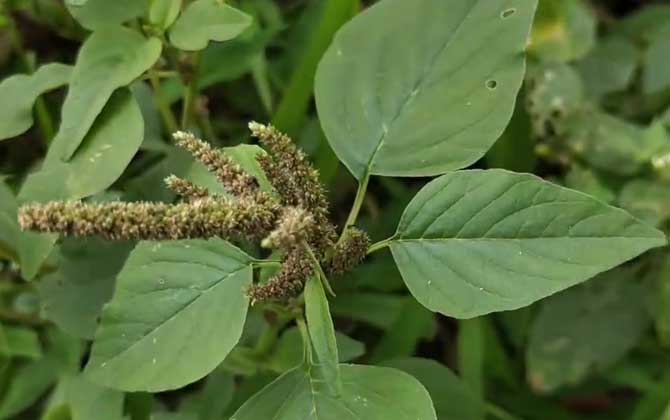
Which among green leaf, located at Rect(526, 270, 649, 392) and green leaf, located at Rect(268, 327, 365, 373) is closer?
green leaf, located at Rect(268, 327, 365, 373)

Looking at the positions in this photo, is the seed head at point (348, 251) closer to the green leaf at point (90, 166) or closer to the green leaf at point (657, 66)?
the green leaf at point (90, 166)

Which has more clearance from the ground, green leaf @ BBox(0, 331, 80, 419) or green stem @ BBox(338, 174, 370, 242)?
green stem @ BBox(338, 174, 370, 242)

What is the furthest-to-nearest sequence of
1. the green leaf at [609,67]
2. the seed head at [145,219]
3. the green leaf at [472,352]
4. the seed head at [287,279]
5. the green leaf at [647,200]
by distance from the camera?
the green leaf at [609,67]
the green leaf at [472,352]
the green leaf at [647,200]
the seed head at [287,279]
the seed head at [145,219]

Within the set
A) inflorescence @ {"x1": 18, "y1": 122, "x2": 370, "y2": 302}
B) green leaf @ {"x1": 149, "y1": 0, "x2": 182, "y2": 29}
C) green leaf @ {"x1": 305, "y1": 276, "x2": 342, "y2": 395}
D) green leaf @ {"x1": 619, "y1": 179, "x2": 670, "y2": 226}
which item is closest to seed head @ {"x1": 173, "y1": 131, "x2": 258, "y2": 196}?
inflorescence @ {"x1": 18, "y1": 122, "x2": 370, "y2": 302}

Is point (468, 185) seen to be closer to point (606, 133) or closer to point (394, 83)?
point (394, 83)

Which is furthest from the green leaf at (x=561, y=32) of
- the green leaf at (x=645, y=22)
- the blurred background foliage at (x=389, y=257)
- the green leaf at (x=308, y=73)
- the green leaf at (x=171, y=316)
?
the green leaf at (x=171, y=316)

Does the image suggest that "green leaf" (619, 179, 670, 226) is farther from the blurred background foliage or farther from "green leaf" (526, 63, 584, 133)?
"green leaf" (526, 63, 584, 133)
